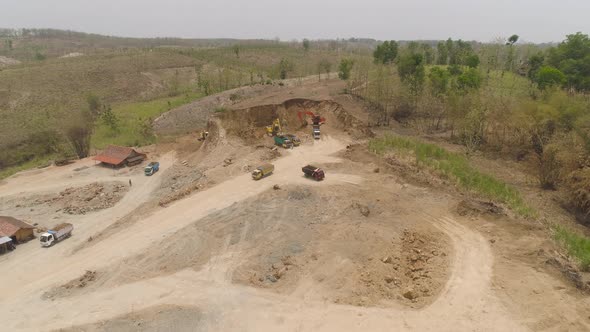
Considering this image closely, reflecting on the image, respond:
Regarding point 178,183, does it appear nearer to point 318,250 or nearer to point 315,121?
point 318,250

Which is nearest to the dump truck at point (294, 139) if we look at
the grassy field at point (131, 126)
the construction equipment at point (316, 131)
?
the construction equipment at point (316, 131)

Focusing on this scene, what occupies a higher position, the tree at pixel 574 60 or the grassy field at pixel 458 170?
the tree at pixel 574 60

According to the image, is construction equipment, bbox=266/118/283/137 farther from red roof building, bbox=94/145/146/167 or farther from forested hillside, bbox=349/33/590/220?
forested hillside, bbox=349/33/590/220

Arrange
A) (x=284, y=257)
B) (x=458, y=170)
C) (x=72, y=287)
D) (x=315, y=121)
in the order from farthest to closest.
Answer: (x=315, y=121) < (x=458, y=170) < (x=284, y=257) < (x=72, y=287)

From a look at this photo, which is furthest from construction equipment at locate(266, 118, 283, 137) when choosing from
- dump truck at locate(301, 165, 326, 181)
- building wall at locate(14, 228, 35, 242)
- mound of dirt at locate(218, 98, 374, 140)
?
building wall at locate(14, 228, 35, 242)

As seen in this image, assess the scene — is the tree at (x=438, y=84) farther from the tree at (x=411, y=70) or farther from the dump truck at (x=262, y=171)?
the dump truck at (x=262, y=171)

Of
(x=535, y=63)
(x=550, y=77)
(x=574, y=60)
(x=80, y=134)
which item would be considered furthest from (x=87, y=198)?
(x=535, y=63)
